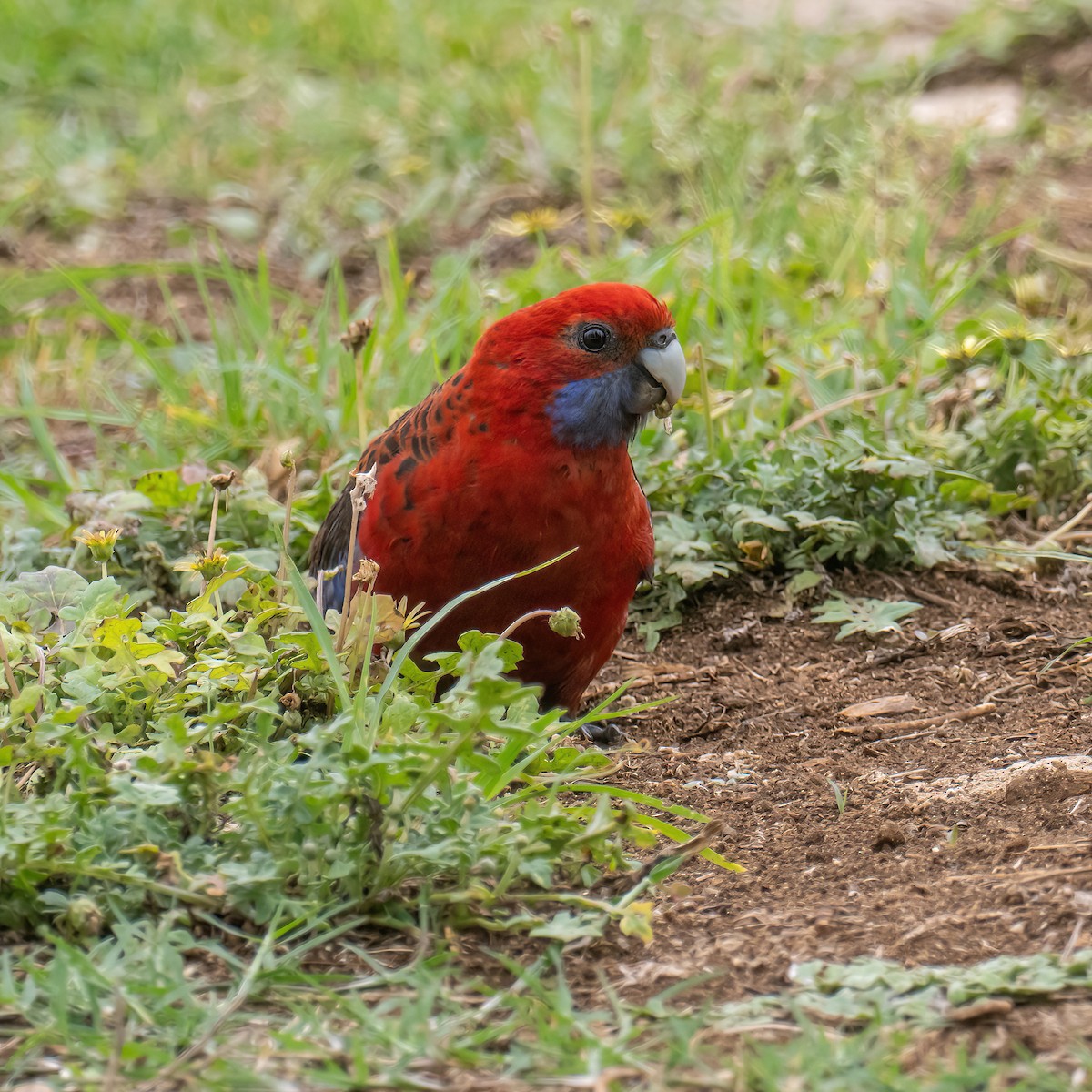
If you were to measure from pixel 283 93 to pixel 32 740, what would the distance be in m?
5.89

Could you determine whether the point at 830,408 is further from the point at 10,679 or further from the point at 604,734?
the point at 10,679

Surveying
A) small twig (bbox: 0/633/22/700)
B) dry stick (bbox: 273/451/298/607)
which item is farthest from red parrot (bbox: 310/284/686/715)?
small twig (bbox: 0/633/22/700)

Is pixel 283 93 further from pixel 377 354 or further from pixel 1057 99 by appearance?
pixel 1057 99

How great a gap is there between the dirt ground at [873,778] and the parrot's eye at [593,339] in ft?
3.09

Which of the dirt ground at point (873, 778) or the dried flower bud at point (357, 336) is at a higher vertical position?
the dried flower bud at point (357, 336)

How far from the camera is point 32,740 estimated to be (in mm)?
2494

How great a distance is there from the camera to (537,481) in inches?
124

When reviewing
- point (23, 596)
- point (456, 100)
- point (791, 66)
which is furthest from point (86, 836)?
point (791, 66)

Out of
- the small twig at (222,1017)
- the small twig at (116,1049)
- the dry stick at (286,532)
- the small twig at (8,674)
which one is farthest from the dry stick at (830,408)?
the small twig at (116,1049)

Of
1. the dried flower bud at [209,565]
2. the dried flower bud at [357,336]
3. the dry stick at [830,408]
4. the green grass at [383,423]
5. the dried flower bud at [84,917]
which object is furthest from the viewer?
the dry stick at [830,408]

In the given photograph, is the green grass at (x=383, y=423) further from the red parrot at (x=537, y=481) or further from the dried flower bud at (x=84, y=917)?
the red parrot at (x=537, y=481)

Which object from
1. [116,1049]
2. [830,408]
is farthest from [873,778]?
[116,1049]

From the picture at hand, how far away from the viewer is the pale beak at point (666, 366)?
3307 millimetres

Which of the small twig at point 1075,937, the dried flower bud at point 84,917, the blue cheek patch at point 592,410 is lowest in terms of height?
the small twig at point 1075,937
